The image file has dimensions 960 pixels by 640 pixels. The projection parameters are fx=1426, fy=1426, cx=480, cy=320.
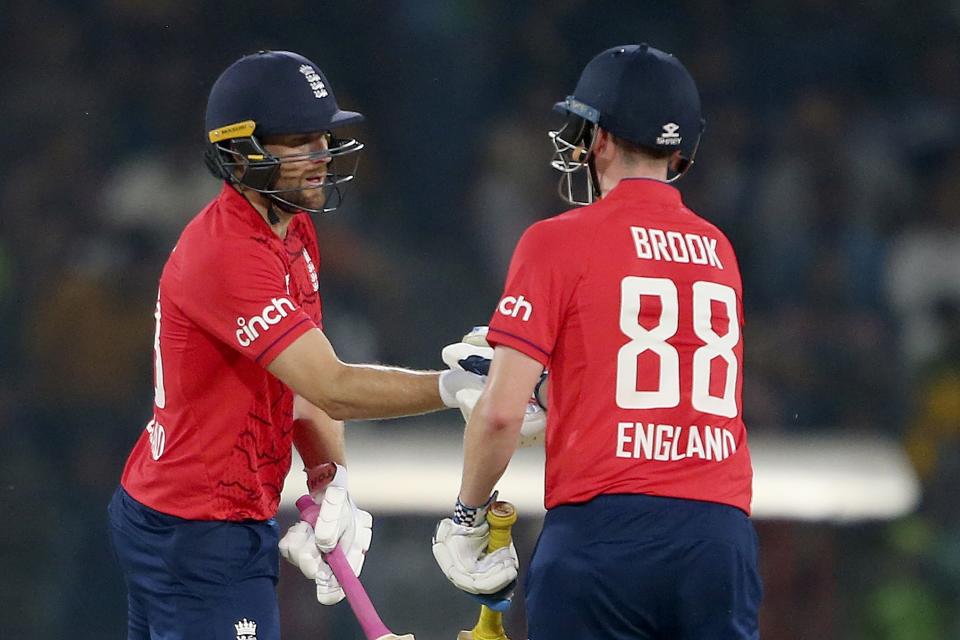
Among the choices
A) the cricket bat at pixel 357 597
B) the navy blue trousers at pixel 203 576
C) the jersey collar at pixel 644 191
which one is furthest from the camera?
the cricket bat at pixel 357 597

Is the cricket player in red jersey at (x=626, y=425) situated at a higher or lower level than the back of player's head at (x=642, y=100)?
lower

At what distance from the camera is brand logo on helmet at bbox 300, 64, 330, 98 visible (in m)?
2.82

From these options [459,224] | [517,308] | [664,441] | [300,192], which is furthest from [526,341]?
[459,224]

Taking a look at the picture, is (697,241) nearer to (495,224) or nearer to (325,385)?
(325,385)

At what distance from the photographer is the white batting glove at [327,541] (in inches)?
112

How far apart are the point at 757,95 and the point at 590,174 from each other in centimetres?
380

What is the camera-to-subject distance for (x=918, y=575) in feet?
17.4

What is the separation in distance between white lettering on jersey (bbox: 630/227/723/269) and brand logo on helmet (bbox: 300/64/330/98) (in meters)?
0.77

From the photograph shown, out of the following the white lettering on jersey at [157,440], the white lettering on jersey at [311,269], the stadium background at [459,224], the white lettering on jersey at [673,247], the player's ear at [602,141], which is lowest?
the stadium background at [459,224]

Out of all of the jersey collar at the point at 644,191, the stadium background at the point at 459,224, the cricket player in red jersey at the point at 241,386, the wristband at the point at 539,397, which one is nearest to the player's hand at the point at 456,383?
the cricket player in red jersey at the point at 241,386

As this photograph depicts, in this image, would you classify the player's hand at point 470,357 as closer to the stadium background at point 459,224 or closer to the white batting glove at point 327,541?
the white batting glove at point 327,541

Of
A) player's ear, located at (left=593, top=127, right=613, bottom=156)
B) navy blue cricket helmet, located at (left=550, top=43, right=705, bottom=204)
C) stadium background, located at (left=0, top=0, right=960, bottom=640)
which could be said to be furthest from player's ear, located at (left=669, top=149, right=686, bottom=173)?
stadium background, located at (left=0, top=0, right=960, bottom=640)

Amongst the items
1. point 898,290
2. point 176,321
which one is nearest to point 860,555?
point 898,290

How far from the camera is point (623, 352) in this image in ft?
7.66
